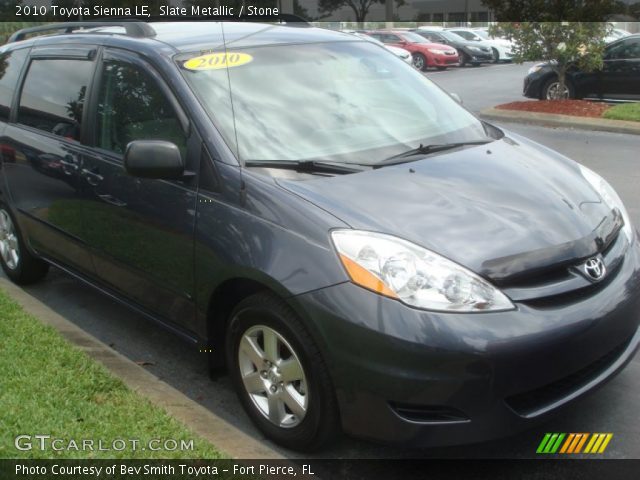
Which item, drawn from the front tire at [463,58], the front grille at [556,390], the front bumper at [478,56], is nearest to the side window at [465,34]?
the front tire at [463,58]

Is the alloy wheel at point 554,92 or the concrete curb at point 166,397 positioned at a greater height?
the alloy wheel at point 554,92

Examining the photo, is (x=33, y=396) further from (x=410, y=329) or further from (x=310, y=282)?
(x=410, y=329)

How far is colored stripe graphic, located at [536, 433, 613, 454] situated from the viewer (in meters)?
3.20

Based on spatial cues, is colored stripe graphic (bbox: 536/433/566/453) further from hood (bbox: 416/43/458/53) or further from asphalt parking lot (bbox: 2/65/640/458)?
hood (bbox: 416/43/458/53)

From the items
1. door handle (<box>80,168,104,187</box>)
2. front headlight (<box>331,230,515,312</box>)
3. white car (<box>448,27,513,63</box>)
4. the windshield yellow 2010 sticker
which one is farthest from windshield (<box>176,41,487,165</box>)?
white car (<box>448,27,513,63</box>)

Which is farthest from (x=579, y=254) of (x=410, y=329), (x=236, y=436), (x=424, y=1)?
(x=424, y=1)

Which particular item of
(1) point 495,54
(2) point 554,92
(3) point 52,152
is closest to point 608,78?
(2) point 554,92

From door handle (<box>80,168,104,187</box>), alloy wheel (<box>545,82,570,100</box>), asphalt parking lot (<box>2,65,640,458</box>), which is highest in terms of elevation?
door handle (<box>80,168,104,187</box>)

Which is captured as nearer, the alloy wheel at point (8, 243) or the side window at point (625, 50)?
the alloy wheel at point (8, 243)

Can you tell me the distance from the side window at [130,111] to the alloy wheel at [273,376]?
1.05 metres

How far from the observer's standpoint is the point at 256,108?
3715 millimetres

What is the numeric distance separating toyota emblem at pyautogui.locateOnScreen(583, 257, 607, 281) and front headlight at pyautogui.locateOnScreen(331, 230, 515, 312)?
45 centimetres

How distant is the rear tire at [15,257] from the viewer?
5.45m

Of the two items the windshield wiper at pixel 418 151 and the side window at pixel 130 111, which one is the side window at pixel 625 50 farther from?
the side window at pixel 130 111
